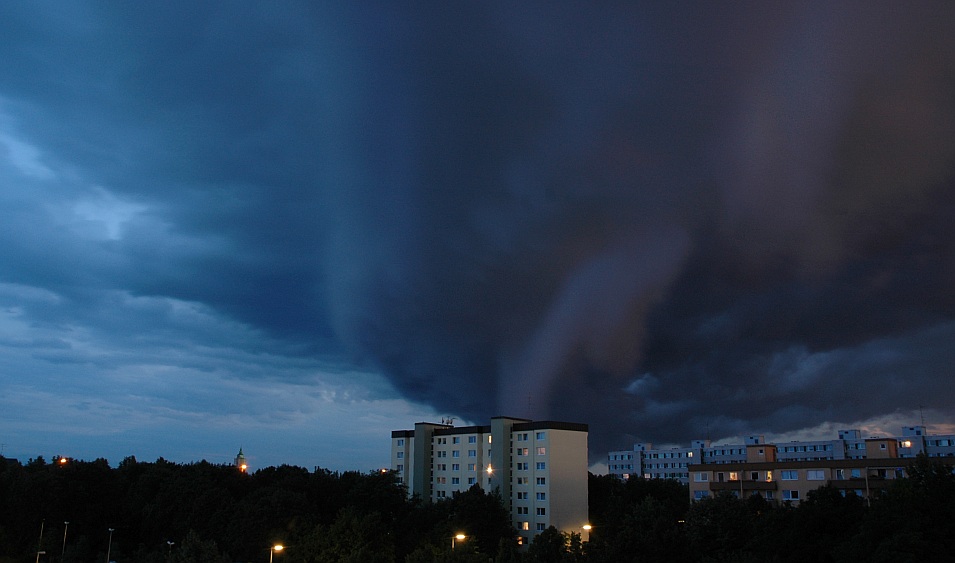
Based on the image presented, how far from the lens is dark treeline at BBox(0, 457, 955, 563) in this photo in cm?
4325

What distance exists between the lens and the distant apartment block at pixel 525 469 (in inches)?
3816

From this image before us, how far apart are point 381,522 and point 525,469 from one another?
31061mm

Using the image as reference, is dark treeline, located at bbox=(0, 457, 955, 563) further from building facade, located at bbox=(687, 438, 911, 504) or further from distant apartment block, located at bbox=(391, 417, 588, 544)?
building facade, located at bbox=(687, 438, 911, 504)

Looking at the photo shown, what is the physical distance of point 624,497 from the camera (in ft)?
370

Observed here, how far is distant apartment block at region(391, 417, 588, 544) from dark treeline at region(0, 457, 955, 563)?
17.9 feet

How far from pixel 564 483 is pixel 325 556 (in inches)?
1712

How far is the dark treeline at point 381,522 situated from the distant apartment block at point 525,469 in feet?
17.9

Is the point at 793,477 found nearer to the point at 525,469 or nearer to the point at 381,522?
the point at 525,469

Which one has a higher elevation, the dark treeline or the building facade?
the building facade

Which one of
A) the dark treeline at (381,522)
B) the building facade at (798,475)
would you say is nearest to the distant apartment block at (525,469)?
the dark treeline at (381,522)

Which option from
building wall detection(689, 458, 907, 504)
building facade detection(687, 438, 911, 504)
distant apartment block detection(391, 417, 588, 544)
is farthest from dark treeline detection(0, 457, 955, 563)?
building facade detection(687, 438, 911, 504)

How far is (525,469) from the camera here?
100 meters

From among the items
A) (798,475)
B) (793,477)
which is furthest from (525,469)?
(798,475)

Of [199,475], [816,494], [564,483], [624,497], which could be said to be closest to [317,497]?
[199,475]
